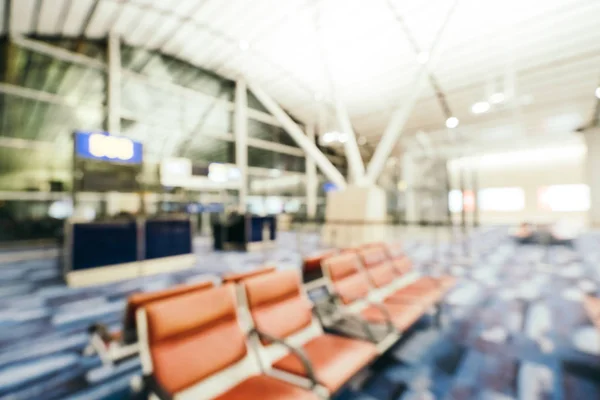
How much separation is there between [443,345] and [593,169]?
15829mm

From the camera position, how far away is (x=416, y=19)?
7.47 meters

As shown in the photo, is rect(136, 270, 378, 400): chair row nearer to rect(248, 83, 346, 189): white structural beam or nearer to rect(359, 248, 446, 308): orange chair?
rect(359, 248, 446, 308): orange chair

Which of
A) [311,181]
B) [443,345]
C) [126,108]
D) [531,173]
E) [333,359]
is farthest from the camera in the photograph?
[531,173]

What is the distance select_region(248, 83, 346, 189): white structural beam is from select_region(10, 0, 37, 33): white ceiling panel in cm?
651

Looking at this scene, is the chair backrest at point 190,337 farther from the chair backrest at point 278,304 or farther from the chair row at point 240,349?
the chair backrest at point 278,304

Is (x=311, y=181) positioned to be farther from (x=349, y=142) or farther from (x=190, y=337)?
(x=190, y=337)

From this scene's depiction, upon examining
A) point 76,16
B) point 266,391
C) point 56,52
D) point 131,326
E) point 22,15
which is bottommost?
point 266,391

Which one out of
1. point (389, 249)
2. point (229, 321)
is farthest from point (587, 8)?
point (229, 321)

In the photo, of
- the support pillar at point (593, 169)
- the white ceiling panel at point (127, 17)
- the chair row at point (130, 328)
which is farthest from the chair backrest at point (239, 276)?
the support pillar at point (593, 169)

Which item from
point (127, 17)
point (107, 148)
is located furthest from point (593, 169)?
point (127, 17)

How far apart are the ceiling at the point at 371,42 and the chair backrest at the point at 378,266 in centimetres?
623

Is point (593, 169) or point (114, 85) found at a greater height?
point (114, 85)

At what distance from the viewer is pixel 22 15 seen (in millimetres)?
6809

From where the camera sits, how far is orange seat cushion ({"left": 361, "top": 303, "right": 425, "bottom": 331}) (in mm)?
2416
